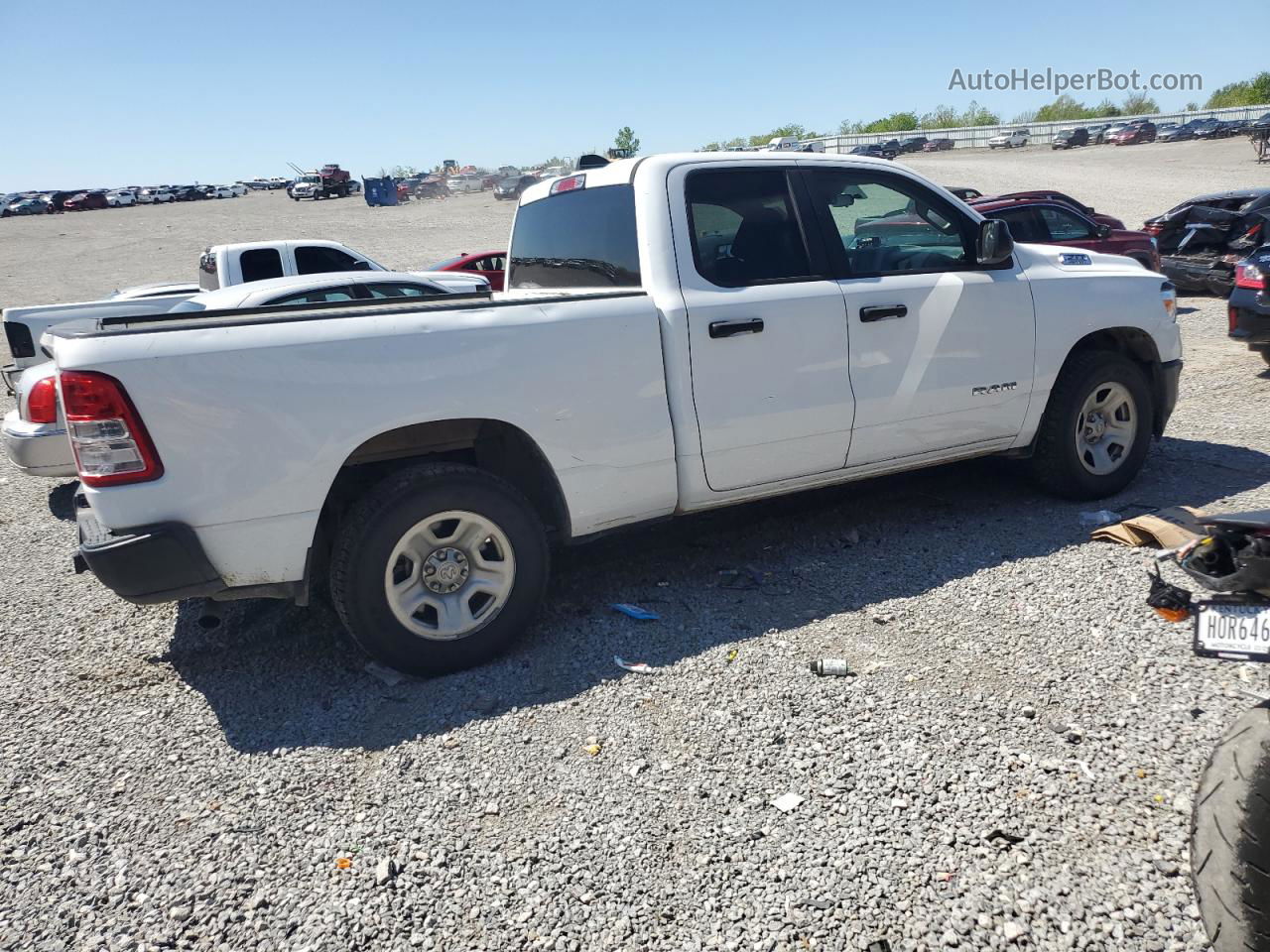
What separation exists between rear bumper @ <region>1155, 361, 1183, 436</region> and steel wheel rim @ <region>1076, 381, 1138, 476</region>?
0.83ft

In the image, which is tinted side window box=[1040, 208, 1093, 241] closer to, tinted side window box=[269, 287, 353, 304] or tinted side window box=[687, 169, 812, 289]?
tinted side window box=[269, 287, 353, 304]

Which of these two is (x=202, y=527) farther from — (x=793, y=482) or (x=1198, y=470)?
(x=1198, y=470)

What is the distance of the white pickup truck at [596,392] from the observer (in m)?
3.37

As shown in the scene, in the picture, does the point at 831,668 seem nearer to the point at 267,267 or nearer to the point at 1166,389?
the point at 1166,389

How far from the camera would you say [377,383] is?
140 inches

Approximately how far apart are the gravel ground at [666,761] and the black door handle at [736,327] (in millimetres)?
1266

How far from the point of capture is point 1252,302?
8.01 m

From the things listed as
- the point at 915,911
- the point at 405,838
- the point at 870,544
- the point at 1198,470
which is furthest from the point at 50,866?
the point at 1198,470

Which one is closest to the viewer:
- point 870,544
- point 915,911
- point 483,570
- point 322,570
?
point 915,911

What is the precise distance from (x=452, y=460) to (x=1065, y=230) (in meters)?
11.2

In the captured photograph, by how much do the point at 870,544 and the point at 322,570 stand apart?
9.29 feet

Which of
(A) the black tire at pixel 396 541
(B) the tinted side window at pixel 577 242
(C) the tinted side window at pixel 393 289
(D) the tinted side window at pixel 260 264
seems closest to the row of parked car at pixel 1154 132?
(D) the tinted side window at pixel 260 264

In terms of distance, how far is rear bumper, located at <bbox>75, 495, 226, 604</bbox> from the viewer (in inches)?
130

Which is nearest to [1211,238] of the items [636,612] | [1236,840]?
[636,612]
